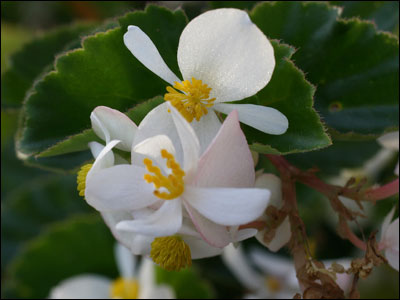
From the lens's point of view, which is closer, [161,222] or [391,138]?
[161,222]

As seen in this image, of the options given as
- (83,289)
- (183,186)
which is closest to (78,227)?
(83,289)

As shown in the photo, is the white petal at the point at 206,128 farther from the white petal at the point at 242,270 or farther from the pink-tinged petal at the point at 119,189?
the white petal at the point at 242,270

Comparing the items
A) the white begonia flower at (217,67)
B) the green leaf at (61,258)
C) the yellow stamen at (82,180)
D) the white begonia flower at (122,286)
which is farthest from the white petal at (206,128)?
the green leaf at (61,258)

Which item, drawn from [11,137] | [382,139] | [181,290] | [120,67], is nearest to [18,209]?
[11,137]

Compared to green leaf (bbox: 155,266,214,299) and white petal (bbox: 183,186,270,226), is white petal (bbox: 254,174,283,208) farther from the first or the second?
green leaf (bbox: 155,266,214,299)

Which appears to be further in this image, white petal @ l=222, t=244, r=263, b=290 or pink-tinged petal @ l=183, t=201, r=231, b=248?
white petal @ l=222, t=244, r=263, b=290

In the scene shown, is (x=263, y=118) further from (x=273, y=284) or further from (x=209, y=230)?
(x=273, y=284)

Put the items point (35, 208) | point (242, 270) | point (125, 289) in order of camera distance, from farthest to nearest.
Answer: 1. point (35, 208)
2. point (242, 270)
3. point (125, 289)

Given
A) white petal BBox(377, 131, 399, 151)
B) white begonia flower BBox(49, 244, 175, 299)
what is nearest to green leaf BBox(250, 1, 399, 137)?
white petal BBox(377, 131, 399, 151)
